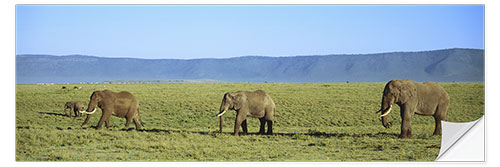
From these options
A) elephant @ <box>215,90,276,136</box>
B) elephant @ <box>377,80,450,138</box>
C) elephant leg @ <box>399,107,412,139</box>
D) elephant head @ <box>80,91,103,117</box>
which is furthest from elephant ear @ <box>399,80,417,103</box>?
elephant head @ <box>80,91,103,117</box>

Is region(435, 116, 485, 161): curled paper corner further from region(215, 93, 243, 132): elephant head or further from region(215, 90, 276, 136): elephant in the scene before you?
region(215, 93, 243, 132): elephant head

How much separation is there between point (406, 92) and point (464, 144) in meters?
4.34

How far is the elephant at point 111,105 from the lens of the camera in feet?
71.6

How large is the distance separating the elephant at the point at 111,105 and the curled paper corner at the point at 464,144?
12878 mm

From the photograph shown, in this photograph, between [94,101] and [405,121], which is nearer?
[405,121]

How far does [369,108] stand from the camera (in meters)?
37.8

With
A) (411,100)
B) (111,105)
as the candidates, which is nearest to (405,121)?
(411,100)

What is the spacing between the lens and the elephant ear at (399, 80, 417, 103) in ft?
67.5

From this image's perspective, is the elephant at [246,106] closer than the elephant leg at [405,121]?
No

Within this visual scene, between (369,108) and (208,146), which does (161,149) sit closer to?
(208,146)

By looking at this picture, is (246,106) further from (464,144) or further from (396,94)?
(464,144)

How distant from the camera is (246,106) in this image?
861 inches

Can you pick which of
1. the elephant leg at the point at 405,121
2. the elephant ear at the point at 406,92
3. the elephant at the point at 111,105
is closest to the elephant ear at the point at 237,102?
the elephant at the point at 111,105

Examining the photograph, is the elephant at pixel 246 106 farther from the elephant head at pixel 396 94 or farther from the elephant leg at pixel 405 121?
the elephant leg at pixel 405 121
